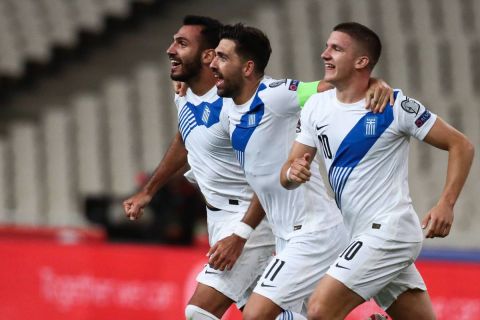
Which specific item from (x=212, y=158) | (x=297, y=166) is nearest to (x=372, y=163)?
(x=297, y=166)

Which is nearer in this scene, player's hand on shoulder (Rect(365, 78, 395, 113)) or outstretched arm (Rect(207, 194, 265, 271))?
player's hand on shoulder (Rect(365, 78, 395, 113))

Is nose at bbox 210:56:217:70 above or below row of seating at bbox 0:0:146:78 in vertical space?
above

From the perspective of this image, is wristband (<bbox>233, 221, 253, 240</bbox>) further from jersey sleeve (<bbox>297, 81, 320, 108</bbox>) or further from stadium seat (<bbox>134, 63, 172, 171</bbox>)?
stadium seat (<bbox>134, 63, 172, 171</bbox>)

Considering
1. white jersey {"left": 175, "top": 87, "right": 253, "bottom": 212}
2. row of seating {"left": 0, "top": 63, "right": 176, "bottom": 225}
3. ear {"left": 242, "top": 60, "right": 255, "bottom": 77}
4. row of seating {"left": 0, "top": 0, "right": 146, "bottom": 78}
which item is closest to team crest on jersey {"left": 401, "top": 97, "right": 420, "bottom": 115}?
ear {"left": 242, "top": 60, "right": 255, "bottom": 77}

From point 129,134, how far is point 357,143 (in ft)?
30.5

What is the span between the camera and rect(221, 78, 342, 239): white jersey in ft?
25.4

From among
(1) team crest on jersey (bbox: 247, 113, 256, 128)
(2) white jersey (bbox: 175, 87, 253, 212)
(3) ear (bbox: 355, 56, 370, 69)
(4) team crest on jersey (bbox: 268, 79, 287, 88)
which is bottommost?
(2) white jersey (bbox: 175, 87, 253, 212)

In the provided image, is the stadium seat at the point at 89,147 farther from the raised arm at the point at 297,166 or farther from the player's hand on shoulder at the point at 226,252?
the raised arm at the point at 297,166

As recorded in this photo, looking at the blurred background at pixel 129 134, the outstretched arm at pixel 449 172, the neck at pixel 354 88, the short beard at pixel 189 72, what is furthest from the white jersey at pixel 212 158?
the blurred background at pixel 129 134

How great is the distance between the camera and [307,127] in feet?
24.5

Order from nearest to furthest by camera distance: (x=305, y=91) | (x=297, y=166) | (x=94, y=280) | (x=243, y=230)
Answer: (x=297, y=166) → (x=305, y=91) → (x=243, y=230) → (x=94, y=280)

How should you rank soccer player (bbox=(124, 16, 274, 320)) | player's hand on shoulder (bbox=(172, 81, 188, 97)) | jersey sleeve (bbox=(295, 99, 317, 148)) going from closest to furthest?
jersey sleeve (bbox=(295, 99, 317, 148))
soccer player (bbox=(124, 16, 274, 320))
player's hand on shoulder (bbox=(172, 81, 188, 97))

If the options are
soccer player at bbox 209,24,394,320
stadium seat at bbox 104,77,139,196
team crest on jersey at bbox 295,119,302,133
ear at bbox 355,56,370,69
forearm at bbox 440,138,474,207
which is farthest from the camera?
stadium seat at bbox 104,77,139,196

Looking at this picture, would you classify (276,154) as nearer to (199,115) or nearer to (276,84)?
(276,84)
